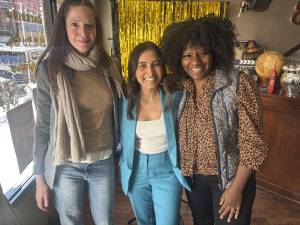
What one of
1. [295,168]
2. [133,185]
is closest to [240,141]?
[133,185]

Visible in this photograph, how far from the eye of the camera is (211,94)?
3.53 ft

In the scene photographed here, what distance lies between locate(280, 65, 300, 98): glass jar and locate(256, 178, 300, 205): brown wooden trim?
33.2 inches

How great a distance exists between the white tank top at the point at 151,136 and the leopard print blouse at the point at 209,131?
3.6 inches

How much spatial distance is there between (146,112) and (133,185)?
1.26 ft

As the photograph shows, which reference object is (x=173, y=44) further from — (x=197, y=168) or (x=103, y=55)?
(x=197, y=168)

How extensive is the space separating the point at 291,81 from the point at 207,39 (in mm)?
1283

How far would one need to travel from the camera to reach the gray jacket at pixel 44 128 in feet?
3.54

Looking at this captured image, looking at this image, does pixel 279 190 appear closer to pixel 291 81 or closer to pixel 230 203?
pixel 291 81

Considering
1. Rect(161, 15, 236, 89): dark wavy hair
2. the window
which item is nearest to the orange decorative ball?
Rect(161, 15, 236, 89): dark wavy hair

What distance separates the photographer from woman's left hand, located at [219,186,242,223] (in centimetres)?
107

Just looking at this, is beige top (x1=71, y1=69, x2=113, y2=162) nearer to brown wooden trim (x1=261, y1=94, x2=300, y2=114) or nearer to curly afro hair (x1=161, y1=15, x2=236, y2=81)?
curly afro hair (x1=161, y1=15, x2=236, y2=81)

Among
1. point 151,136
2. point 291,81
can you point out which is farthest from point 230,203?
point 291,81

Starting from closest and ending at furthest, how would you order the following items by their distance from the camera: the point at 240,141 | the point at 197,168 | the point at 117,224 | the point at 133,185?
the point at 240,141, the point at 197,168, the point at 133,185, the point at 117,224

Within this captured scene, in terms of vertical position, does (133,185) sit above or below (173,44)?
below
